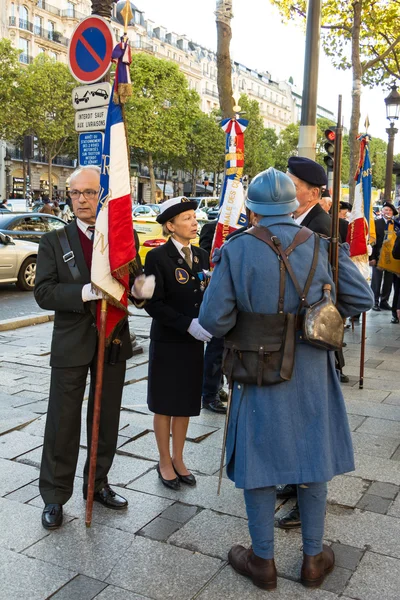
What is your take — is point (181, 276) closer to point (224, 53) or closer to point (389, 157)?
point (224, 53)

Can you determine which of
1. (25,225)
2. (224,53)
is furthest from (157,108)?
(224,53)

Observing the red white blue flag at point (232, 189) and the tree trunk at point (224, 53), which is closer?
the red white blue flag at point (232, 189)

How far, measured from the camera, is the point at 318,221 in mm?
4047

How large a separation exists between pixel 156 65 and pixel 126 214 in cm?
5285

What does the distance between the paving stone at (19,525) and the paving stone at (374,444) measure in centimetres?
234

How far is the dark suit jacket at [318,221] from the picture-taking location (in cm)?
404

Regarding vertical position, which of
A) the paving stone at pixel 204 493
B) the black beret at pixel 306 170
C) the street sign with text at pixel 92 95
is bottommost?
the paving stone at pixel 204 493

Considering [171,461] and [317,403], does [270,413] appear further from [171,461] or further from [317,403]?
[171,461]

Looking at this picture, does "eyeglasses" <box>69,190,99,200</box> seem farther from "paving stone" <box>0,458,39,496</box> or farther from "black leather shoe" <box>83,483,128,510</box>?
"paving stone" <box>0,458,39,496</box>

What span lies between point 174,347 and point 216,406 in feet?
5.68

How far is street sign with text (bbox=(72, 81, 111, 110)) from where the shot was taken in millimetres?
6820

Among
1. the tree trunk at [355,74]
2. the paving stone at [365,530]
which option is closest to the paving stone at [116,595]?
the paving stone at [365,530]

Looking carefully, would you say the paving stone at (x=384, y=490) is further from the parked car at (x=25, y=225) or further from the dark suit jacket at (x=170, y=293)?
the parked car at (x=25, y=225)

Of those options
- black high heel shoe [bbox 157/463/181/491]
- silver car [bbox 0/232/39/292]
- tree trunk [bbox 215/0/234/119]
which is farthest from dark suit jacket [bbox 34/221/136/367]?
silver car [bbox 0/232/39/292]
